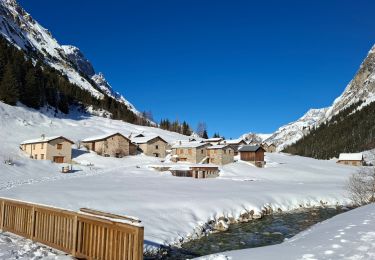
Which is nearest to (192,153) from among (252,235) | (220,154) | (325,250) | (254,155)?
(220,154)

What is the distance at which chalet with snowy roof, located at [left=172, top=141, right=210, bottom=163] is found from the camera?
9344 centimetres

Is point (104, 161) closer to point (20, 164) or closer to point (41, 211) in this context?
point (20, 164)

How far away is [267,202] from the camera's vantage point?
39.8m

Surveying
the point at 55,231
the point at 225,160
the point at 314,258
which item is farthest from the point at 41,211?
the point at 225,160

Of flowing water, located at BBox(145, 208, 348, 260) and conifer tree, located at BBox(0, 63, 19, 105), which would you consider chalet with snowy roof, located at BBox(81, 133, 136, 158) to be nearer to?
conifer tree, located at BBox(0, 63, 19, 105)

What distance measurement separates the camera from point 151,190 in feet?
136

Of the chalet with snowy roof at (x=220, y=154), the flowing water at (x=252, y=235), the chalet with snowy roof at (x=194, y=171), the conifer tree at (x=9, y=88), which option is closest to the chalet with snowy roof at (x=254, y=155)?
the chalet with snowy roof at (x=220, y=154)

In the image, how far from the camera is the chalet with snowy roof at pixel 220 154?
9075 cm

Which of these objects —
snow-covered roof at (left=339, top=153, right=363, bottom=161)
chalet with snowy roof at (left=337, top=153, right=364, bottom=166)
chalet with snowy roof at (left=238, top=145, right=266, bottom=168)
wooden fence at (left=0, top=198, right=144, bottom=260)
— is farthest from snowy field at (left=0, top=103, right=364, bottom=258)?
snow-covered roof at (left=339, top=153, right=363, bottom=161)

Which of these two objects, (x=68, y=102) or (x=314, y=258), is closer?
(x=314, y=258)

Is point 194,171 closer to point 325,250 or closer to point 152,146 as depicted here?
point 152,146

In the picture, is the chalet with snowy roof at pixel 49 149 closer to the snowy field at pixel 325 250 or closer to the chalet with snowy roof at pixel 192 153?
the chalet with snowy roof at pixel 192 153

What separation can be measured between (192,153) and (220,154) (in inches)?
282

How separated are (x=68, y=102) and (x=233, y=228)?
405ft
